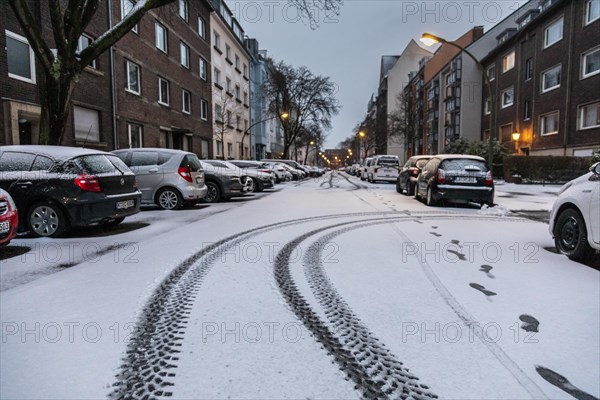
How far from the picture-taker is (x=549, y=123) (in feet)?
87.9

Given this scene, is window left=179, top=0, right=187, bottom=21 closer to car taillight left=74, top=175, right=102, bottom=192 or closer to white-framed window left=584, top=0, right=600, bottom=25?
car taillight left=74, top=175, right=102, bottom=192

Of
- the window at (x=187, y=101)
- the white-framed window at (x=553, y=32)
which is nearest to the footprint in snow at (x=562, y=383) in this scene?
the window at (x=187, y=101)

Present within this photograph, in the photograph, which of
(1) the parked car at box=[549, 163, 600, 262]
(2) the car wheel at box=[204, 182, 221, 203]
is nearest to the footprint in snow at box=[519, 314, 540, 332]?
(1) the parked car at box=[549, 163, 600, 262]

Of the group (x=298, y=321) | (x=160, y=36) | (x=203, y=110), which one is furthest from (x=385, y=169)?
(x=298, y=321)

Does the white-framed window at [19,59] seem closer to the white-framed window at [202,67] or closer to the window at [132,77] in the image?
the window at [132,77]

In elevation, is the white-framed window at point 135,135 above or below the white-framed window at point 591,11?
below

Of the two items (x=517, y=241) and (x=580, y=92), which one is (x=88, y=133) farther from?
(x=580, y=92)

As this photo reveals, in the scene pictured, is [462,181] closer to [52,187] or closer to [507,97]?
[52,187]

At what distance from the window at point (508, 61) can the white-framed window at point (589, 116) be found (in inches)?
401

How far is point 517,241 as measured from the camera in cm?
656

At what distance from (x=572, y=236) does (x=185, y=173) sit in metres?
8.63

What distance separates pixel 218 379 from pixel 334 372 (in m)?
0.67

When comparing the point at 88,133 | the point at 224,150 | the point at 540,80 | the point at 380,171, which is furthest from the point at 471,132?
the point at 88,133

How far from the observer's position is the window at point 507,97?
32.3 meters
